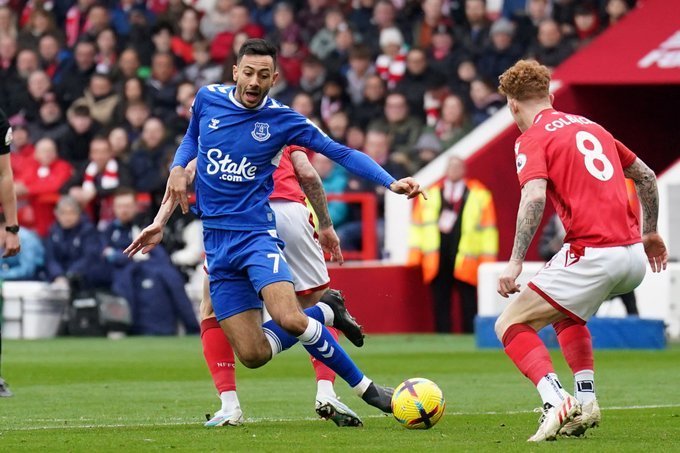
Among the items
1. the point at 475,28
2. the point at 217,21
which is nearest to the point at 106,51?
the point at 217,21

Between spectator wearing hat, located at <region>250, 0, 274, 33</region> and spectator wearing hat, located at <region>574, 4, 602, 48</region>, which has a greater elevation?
spectator wearing hat, located at <region>250, 0, 274, 33</region>

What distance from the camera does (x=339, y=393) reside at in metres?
12.2

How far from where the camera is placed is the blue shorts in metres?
9.15

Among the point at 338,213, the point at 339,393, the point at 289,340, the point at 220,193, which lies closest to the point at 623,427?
the point at 289,340

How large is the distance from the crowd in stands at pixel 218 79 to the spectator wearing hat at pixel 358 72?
0.02 meters

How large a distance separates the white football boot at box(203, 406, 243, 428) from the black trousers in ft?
35.0

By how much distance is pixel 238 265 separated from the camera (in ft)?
30.3

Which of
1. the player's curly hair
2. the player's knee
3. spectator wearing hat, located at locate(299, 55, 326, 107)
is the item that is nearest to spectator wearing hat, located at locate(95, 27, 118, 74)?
spectator wearing hat, located at locate(299, 55, 326, 107)

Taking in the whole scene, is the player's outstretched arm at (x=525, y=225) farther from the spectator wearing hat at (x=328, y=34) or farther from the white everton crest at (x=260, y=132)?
the spectator wearing hat at (x=328, y=34)

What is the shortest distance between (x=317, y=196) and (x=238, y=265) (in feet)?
3.26

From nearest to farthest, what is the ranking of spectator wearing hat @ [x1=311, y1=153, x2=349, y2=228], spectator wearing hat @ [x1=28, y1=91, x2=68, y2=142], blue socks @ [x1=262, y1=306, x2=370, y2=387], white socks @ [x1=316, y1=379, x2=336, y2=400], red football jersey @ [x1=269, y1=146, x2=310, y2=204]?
1. blue socks @ [x1=262, y1=306, x2=370, y2=387]
2. white socks @ [x1=316, y1=379, x2=336, y2=400]
3. red football jersey @ [x1=269, y1=146, x2=310, y2=204]
4. spectator wearing hat @ [x1=311, y1=153, x2=349, y2=228]
5. spectator wearing hat @ [x1=28, y1=91, x2=68, y2=142]

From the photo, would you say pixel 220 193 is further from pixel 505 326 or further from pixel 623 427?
pixel 623 427

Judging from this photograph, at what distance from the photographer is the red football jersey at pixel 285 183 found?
10.3 meters

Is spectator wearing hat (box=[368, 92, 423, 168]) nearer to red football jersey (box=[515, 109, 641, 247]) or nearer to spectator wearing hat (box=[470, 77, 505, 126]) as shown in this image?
spectator wearing hat (box=[470, 77, 505, 126])
